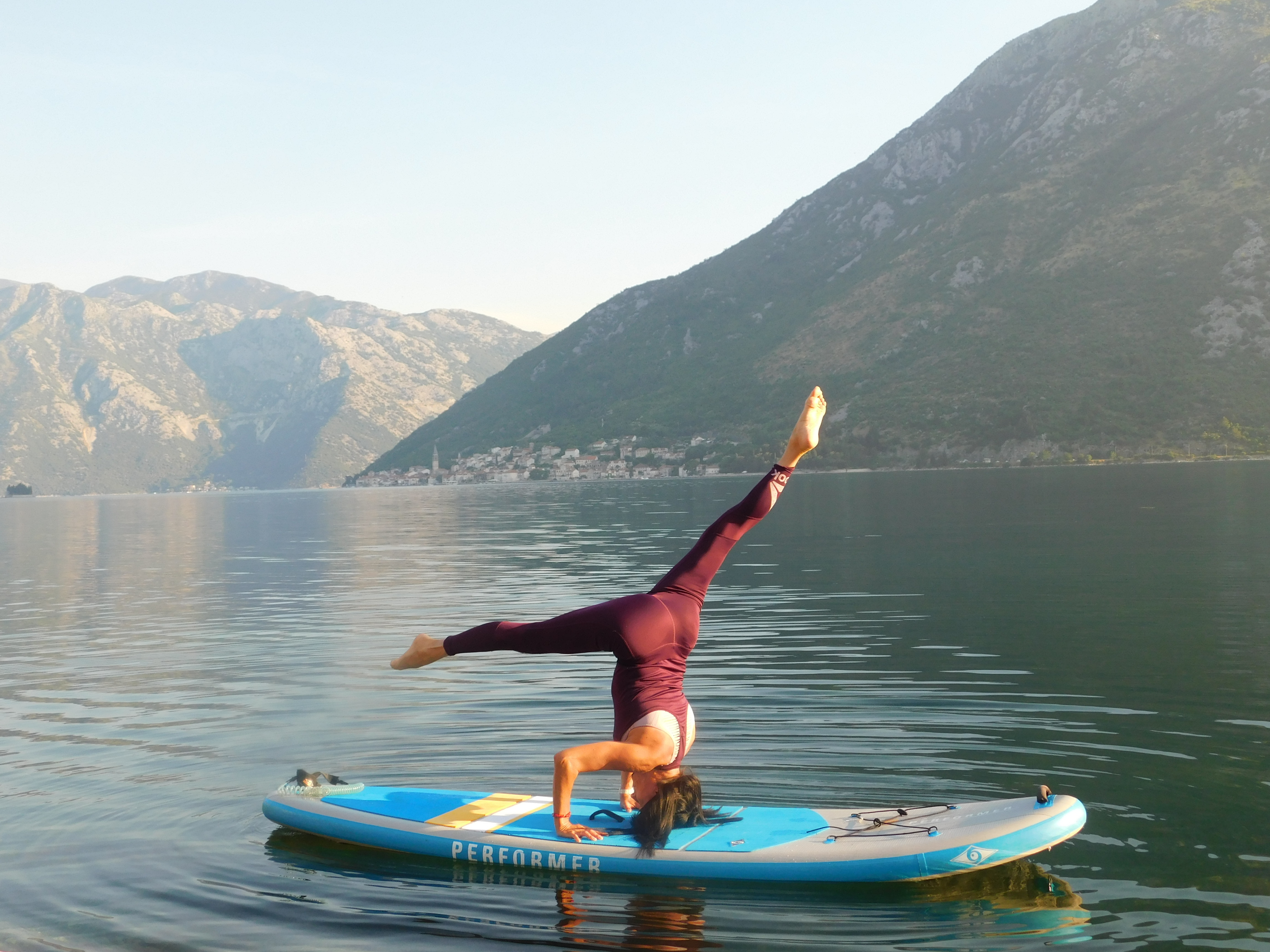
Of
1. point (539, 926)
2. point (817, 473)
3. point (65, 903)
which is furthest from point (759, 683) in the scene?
point (817, 473)

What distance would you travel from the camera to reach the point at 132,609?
111 feet

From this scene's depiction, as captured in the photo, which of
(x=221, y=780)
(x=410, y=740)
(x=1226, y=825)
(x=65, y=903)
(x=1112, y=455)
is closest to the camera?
(x=65, y=903)

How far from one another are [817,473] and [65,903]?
152 m

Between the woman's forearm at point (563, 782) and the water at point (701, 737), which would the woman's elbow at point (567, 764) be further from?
the water at point (701, 737)

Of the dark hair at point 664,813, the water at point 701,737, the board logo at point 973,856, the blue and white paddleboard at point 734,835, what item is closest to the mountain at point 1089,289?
the water at point 701,737

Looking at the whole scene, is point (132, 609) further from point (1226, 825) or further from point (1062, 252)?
point (1062, 252)

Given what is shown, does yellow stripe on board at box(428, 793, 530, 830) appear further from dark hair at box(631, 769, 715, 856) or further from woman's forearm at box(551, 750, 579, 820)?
dark hair at box(631, 769, 715, 856)

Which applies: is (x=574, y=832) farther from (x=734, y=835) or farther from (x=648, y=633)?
(x=648, y=633)

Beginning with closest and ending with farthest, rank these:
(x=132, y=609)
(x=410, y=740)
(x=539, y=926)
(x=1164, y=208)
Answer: (x=539, y=926) → (x=410, y=740) → (x=132, y=609) → (x=1164, y=208)

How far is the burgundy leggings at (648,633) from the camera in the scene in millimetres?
9164

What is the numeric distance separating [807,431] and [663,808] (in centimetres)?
365

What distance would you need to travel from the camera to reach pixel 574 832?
985 centimetres

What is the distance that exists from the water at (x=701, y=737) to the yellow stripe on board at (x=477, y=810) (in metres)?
0.40

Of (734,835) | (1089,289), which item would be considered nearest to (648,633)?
(734,835)
